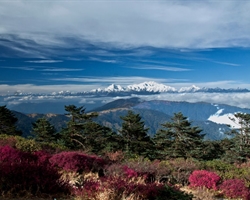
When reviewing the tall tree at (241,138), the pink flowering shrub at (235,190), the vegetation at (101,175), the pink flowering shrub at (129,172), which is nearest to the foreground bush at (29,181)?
the vegetation at (101,175)

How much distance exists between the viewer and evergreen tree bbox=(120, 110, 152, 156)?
130 ft

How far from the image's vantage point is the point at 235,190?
11109mm

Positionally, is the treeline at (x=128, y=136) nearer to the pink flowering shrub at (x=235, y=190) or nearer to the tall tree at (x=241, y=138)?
the tall tree at (x=241, y=138)

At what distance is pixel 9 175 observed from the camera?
19.7 feet

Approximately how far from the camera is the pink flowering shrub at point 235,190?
10883mm

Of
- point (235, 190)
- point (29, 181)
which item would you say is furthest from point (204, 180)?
point (29, 181)

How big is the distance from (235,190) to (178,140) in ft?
94.7

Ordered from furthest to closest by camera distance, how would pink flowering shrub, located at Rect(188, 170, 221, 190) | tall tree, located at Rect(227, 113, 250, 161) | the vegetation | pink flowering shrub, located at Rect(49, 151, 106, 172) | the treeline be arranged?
tall tree, located at Rect(227, 113, 250, 161), the treeline, pink flowering shrub, located at Rect(188, 170, 221, 190), pink flowering shrub, located at Rect(49, 151, 106, 172), the vegetation

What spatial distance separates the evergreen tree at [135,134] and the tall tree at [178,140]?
2.29m

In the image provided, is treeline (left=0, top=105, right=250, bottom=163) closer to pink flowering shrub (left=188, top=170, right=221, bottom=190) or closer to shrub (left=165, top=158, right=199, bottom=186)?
shrub (left=165, top=158, right=199, bottom=186)

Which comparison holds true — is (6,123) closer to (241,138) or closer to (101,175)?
(101,175)

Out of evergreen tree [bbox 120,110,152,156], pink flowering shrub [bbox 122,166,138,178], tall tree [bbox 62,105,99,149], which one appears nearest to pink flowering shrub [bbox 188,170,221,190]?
pink flowering shrub [bbox 122,166,138,178]

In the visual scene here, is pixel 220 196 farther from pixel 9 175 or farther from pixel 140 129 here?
pixel 140 129

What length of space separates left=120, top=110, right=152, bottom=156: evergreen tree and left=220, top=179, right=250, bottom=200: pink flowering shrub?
91.1 ft
